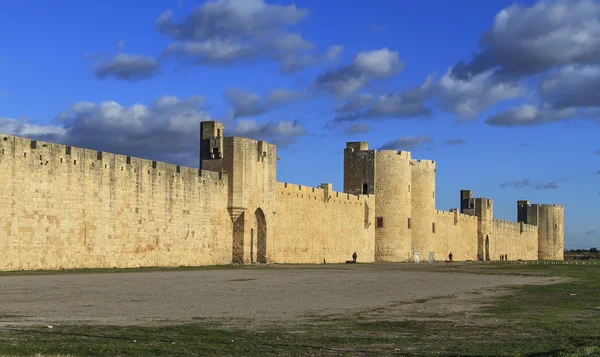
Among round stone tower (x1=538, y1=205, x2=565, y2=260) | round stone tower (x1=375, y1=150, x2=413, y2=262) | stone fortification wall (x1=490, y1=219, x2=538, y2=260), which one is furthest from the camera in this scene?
round stone tower (x1=538, y1=205, x2=565, y2=260)

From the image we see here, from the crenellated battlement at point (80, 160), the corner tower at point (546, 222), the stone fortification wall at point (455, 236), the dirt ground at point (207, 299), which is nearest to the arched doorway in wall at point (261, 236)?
the crenellated battlement at point (80, 160)

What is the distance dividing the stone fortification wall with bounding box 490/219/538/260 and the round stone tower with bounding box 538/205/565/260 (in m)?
0.93

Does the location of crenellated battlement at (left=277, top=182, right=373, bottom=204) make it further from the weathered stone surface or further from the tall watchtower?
the tall watchtower

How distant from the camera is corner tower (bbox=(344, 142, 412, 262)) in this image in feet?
171

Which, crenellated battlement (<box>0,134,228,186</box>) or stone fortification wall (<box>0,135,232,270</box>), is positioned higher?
crenellated battlement (<box>0,134,228,186</box>)

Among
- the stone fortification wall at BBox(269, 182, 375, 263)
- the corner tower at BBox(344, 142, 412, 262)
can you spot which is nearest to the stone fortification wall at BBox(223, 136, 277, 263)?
the stone fortification wall at BBox(269, 182, 375, 263)

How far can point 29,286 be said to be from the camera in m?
17.8

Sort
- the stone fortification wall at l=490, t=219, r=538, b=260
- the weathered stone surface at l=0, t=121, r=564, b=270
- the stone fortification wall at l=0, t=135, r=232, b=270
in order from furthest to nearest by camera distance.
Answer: the stone fortification wall at l=490, t=219, r=538, b=260 → the weathered stone surface at l=0, t=121, r=564, b=270 → the stone fortification wall at l=0, t=135, r=232, b=270

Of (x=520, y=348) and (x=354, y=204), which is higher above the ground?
(x=354, y=204)

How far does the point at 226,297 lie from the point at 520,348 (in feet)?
25.6

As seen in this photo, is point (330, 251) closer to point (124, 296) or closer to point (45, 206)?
point (45, 206)

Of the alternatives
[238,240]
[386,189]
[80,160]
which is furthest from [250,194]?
[386,189]

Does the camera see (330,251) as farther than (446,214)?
No

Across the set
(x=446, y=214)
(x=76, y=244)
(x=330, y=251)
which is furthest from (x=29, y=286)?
(x=446, y=214)
